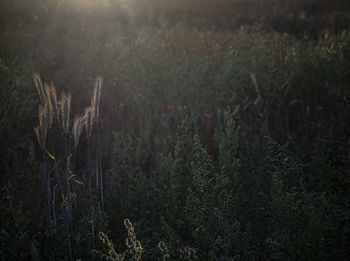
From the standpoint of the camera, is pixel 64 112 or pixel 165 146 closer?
pixel 64 112

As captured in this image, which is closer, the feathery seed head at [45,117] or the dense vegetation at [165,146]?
the feathery seed head at [45,117]

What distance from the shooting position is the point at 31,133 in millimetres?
3186

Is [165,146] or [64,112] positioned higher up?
[64,112]

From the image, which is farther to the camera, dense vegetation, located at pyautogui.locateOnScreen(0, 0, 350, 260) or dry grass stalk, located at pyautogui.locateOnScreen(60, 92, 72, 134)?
dense vegetation, located at pyautogui.locateOnScreen(0, 0, 350, 260)

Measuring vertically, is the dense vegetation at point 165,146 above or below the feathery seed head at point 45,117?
below

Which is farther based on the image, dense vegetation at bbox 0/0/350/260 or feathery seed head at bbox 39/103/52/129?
dense vegetation at bbox 0/0/350/260

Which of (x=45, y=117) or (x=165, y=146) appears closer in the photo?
(x=45, y=117)

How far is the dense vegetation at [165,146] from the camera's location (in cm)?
156

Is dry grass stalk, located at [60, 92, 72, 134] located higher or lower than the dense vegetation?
higher

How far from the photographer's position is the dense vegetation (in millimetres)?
1556

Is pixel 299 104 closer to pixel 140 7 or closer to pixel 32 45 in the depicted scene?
pixel 32 45

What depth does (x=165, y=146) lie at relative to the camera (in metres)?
2.85

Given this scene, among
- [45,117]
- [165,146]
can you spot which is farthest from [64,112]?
[165,146]

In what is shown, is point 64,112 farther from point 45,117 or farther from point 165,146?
point 165,146
